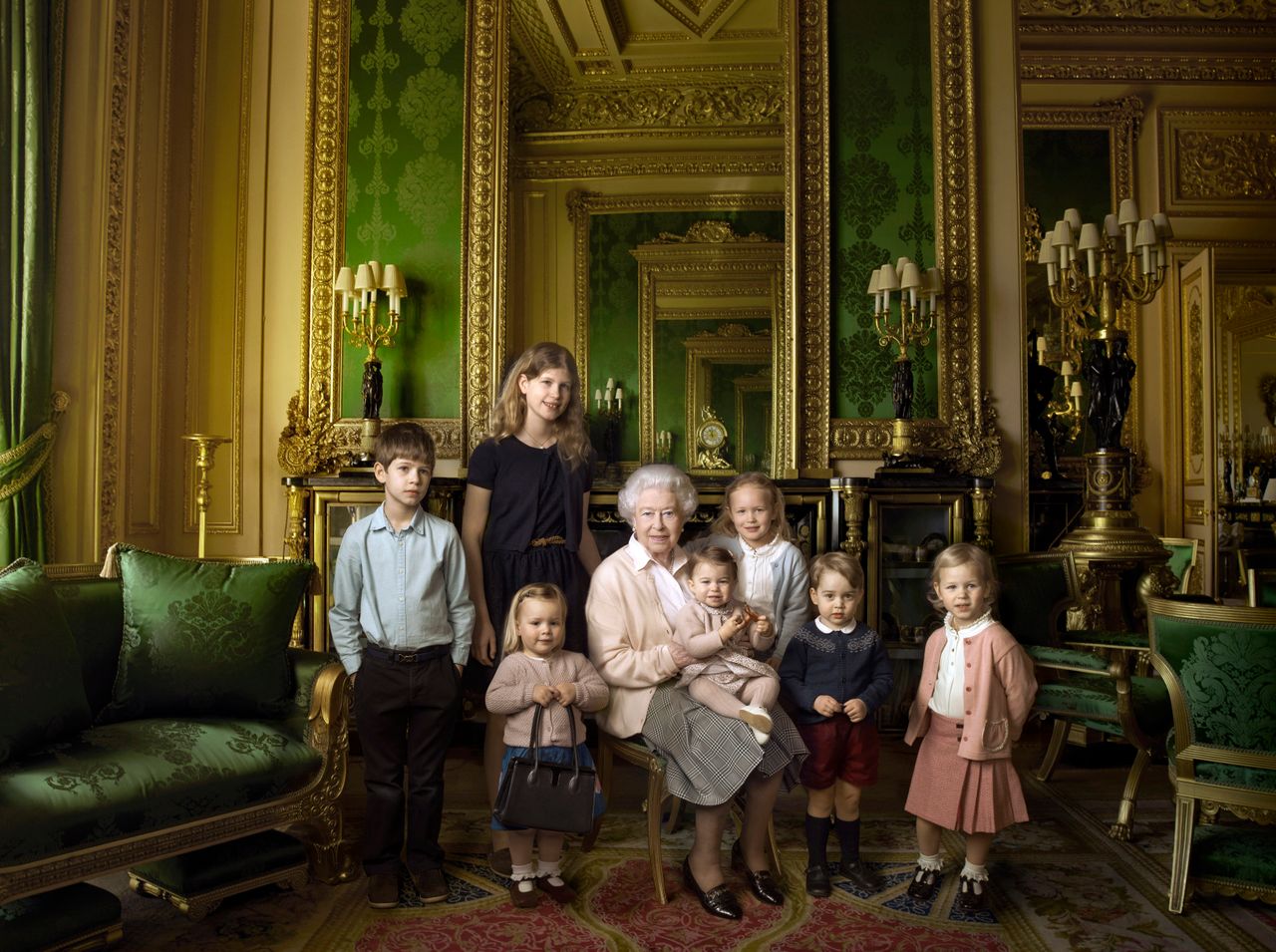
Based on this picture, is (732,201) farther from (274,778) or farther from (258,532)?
(274,778)

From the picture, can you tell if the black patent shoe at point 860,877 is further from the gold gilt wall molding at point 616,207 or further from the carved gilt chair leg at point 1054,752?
the gold gilt wall molding at point 616,207

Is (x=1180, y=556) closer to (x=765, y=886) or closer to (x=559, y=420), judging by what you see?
(x=765, y=886)

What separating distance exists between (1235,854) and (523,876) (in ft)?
6.72

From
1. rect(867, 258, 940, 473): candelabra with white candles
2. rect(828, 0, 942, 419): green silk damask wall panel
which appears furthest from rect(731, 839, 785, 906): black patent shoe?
rect(828, 0, 942, 419): green silk damask wall panel

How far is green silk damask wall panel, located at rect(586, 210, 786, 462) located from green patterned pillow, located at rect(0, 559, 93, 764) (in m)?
2.85

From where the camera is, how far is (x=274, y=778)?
109 inches

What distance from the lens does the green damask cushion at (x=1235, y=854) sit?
107 inches

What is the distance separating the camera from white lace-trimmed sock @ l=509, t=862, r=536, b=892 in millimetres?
2795

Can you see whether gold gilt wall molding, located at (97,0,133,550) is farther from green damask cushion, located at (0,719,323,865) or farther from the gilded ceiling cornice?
the gilded ceiling cornice

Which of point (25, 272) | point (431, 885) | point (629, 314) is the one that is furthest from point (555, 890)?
point (25, 272)

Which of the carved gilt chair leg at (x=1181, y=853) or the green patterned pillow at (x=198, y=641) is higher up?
the green patterned pillow at (x=198, y=641)

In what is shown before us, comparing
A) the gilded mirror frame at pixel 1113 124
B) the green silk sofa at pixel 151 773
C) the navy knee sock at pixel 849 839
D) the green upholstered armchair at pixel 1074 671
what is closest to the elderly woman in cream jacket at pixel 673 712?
the navy knee sock at pixel 849 839

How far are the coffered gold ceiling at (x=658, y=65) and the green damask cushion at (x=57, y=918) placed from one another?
4131 millimetres

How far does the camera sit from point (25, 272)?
13.8ft
